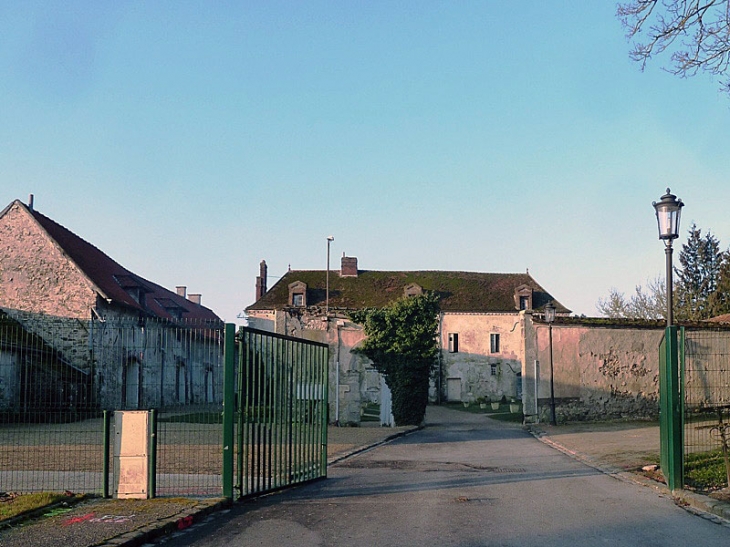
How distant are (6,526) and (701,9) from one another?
36.2 ft

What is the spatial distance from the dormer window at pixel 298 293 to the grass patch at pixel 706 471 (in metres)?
44.0

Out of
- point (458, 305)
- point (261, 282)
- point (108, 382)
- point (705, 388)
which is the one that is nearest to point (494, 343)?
point (458, 305)

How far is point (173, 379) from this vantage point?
10.6m

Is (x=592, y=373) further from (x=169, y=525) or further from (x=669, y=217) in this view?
(x=169, y=525)

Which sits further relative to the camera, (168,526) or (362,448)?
(362,448)

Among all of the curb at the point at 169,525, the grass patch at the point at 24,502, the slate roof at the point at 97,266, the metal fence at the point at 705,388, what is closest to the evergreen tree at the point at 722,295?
the slate roof at the point at 97,266

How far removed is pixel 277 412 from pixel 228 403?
4.06ft

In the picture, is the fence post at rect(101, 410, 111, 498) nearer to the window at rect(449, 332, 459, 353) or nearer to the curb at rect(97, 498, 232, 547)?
the curb at rect(97, 498, 232, 547)

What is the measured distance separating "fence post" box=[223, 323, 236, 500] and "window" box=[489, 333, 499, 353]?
154 feet

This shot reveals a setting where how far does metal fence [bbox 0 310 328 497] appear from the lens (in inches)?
380

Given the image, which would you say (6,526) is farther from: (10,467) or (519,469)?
(519,469)

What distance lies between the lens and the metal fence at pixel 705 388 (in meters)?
10.8

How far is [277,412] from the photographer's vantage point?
420 inches

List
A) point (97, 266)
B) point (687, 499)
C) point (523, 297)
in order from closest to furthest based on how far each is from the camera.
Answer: point (687, 499) < point (97, 266) < point (523, 297)
